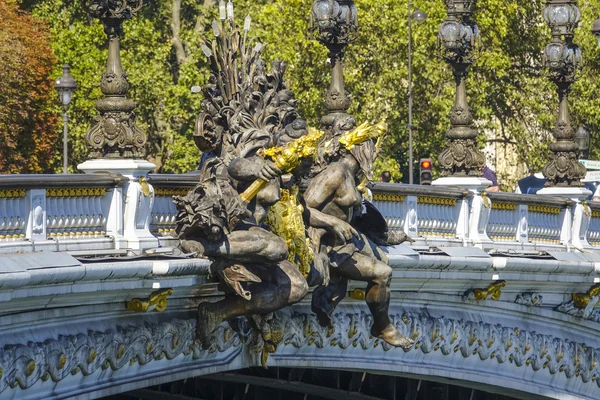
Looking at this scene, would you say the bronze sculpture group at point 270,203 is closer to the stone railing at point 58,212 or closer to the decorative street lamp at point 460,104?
the stone railing at point 58,212

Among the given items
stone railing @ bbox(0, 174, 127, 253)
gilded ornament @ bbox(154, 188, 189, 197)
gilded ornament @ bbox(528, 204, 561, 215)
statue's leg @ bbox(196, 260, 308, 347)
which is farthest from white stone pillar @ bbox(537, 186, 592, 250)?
stone railing @ bbox(0, 174, 127, 253)

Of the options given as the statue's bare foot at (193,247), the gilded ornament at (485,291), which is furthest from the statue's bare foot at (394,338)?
the statue's bare foot at (193,247)

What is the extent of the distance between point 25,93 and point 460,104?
21.9 meters

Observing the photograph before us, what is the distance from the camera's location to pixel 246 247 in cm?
2275

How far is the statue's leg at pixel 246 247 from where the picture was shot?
74.3 ft

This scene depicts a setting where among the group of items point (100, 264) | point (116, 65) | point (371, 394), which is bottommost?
point (371, 394)

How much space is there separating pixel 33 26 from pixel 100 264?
104 feet

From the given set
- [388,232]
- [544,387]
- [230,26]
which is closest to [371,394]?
[544,387]

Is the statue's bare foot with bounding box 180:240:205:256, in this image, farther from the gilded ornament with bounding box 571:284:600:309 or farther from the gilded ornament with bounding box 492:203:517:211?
the gilded ornament with bounding box 571:284:600:309

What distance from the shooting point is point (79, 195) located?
73.3ft

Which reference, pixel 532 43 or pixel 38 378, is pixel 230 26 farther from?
pixel 532 43

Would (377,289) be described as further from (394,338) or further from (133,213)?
(133,213)

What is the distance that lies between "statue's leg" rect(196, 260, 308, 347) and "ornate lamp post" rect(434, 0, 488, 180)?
22.0 feet

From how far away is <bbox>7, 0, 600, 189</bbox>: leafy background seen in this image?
54.5m
